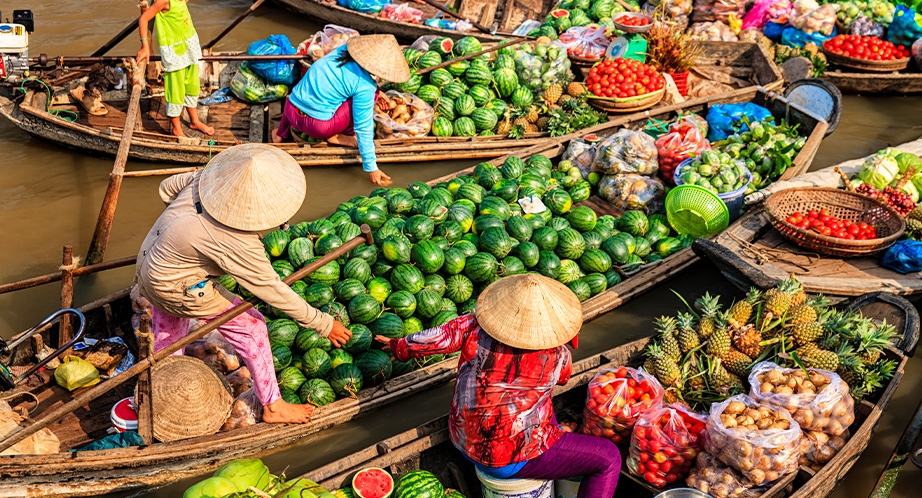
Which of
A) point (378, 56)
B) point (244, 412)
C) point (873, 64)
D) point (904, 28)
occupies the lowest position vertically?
point (244, 412)

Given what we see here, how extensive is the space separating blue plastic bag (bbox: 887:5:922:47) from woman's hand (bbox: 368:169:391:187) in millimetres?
6907

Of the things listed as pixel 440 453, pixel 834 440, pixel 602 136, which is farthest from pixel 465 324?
pixel 602 136

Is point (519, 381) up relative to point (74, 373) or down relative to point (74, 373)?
up

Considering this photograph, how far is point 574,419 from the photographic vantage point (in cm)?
449

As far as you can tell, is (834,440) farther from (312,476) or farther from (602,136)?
(602,136)

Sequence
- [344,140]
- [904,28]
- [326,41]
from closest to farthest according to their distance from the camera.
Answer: [344,140] → [326,41] → [904,28]

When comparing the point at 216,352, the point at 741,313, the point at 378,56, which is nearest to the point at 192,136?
the point at 378,56

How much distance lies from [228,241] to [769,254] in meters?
4.10

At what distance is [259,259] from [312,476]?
113 centimetres

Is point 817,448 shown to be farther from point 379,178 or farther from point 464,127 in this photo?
point 464,127

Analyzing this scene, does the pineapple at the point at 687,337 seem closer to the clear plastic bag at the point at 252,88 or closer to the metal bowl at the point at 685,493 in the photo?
the metal bowl at the point at 685,493

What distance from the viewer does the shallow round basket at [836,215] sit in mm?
5668

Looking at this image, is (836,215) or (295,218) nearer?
(836,215)

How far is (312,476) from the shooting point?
372 cm
